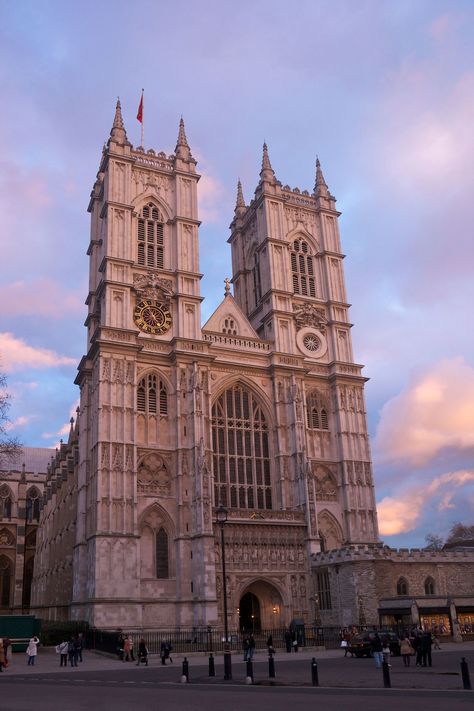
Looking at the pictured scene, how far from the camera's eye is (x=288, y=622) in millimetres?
45312

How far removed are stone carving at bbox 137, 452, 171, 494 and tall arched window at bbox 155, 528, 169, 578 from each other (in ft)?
9.04

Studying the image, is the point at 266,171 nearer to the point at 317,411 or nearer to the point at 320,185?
→ the point at 320,185

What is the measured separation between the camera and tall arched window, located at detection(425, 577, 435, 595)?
43.1 m

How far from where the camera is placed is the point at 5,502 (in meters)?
81.8

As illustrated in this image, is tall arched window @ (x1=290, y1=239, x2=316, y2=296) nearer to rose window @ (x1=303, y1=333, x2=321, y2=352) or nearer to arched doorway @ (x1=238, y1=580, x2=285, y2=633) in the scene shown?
rose window @ (x1=303, y1=333, x2=321, y2=352)

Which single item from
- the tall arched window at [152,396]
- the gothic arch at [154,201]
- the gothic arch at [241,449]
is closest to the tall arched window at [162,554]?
the gothic arch at [241,449]

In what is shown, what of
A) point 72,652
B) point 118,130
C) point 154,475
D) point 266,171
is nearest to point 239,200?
point 266,171

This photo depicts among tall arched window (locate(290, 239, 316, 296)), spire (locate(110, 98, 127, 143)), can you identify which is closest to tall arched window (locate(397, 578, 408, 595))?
tall arched window (locate(290, 239, 316, 296))

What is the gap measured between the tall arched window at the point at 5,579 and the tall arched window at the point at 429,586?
51621 mm

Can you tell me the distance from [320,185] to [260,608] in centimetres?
3744

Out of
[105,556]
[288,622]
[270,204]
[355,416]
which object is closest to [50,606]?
[105,556]

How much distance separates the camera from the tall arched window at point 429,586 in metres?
43.1

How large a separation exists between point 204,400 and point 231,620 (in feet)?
48.4

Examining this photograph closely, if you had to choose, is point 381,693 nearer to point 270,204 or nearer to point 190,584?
point 190,584
